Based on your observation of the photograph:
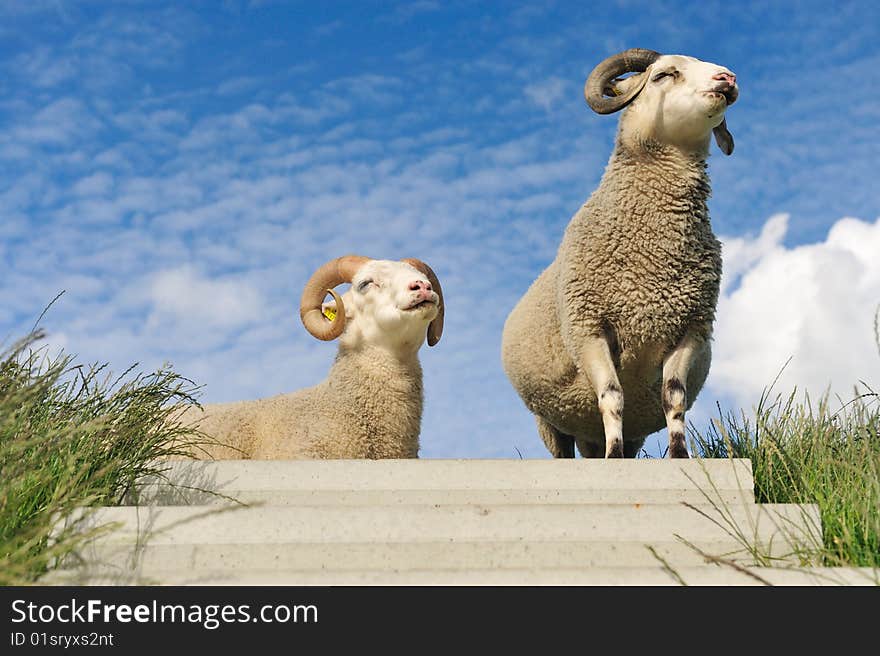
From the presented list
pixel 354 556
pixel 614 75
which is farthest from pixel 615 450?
pixel 614 75

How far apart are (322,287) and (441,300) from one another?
90 cm

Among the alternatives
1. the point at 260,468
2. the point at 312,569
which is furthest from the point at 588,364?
the point at 312,569

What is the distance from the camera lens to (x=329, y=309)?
7.22 metres

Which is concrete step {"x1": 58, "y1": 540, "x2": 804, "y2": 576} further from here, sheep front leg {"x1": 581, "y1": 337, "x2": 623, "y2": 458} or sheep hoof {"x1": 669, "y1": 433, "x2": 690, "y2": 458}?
sheep hoof {"x1": 669, "y1": 433, "x2": 690, "y2": 458}

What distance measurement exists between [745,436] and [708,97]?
7.55 ft

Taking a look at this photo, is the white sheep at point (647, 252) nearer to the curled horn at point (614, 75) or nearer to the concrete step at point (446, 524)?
the curled horn at point (614, 75)

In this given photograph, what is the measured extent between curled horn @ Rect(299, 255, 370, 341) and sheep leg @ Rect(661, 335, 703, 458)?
7.66ft

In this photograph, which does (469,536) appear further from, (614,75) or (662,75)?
(614,75)

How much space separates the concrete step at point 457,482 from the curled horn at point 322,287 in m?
1.94

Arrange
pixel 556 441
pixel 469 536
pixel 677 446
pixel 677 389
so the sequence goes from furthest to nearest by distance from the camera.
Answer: pixel 556 441
pixel 677 389
pixel 677 446
pixel 469 536

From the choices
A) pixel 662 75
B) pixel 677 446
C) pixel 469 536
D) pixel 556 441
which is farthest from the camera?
pixel 556 441

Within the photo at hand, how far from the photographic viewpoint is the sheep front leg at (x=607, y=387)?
6.20m

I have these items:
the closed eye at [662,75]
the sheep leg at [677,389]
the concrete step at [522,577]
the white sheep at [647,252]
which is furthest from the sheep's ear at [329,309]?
the concrete step at [522,577]

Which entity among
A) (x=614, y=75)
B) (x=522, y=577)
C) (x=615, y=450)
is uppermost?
(x=614, y=75)
